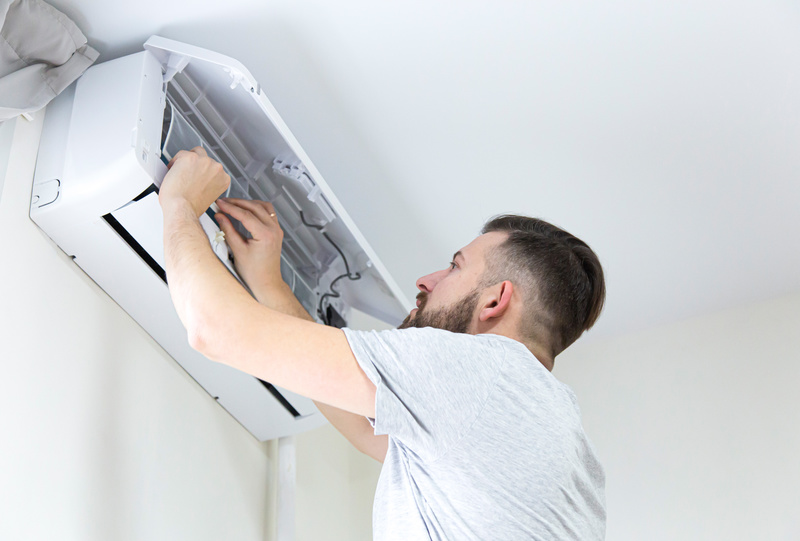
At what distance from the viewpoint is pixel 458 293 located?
132cm

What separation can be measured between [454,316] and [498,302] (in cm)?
8

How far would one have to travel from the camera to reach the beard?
127 cm

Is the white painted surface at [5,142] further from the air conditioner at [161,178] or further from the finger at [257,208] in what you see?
the finger at [257,208]

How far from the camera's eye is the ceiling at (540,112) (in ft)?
4.72

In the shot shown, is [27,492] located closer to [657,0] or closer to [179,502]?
[179,502]

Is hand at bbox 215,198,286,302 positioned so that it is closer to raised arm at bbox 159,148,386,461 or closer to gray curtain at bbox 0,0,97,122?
raised arm at bbox 159,148,386,461

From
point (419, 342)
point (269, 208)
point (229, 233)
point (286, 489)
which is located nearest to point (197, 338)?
point (419, 342)

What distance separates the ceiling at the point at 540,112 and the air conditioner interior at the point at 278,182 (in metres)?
0.14

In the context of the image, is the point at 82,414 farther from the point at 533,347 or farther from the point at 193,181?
the point at 533,347

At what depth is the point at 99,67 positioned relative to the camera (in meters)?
1.34

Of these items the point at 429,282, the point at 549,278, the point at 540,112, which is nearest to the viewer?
the point at 549,278

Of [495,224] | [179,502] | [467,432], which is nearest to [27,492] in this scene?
[179,502]

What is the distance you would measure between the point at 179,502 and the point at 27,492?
0.43m

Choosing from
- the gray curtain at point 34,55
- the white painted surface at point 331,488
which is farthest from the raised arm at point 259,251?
the white painted surface at point 331,488
